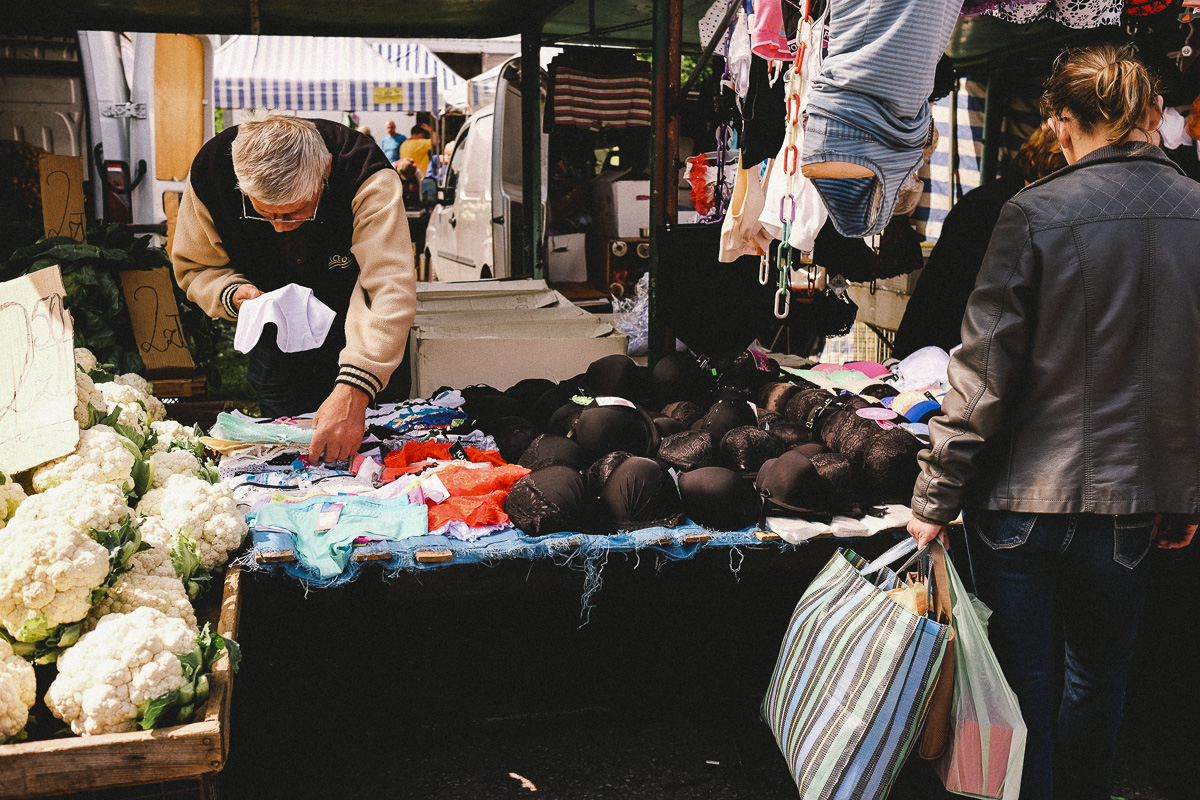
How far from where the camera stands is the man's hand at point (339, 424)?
111 inches

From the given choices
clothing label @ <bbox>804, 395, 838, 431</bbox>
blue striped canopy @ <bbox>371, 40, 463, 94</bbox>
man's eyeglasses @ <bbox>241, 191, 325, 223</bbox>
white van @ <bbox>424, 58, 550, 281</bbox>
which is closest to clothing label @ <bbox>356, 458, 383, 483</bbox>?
man's eyeglasses @ <bbox>241, 191, 325, 223</bbox>

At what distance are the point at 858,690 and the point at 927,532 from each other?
0.39 meters

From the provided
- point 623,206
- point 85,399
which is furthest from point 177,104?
point 85,399

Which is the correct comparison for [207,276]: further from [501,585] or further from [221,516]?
[501,585]

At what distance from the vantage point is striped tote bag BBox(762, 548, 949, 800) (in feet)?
6.54

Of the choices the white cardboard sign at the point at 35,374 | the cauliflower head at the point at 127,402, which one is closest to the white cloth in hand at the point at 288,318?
the cauliflower head at the point at 127,402

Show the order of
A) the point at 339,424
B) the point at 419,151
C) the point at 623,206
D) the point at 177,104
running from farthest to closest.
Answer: the point at 419,151, the point at 623,206, the point at 177,104, the point at 339,424

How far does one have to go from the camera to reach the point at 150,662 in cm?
154

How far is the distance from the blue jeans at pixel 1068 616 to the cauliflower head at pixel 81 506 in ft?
6.06

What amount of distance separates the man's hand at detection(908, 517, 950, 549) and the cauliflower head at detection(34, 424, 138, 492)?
71.2 inches

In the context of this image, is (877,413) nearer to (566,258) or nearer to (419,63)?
(566,258)

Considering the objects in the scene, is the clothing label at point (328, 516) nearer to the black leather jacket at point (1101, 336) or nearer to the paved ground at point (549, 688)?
the paved ground at point (549, 688)

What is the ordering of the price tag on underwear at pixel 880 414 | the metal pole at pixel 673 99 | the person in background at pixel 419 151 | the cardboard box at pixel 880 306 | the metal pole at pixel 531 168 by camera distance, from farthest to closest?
the person in background at pixel 419 151 → the cardboard box at pixel 880 306 → the metal pole at pixel 531 168 → the metal pole at pixel 673 99 → the price tag on underwear at pixel 880 414

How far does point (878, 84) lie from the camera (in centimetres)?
224
